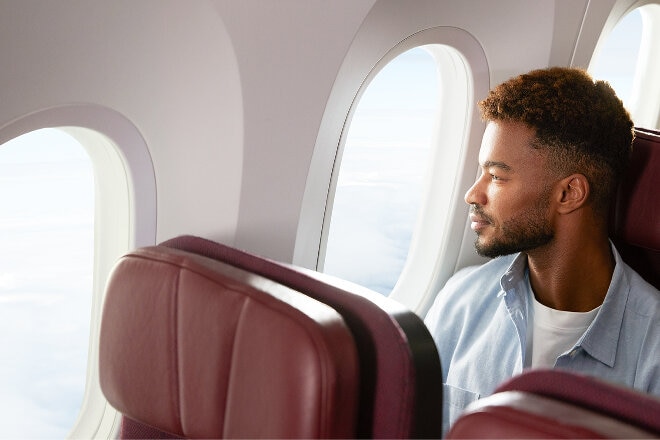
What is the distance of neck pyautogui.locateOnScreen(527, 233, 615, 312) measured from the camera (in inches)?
84.0

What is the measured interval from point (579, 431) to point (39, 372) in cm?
192

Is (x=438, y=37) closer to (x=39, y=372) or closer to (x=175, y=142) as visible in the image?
(x=175, y=142)

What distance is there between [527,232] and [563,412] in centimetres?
125

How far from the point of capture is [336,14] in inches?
79.1

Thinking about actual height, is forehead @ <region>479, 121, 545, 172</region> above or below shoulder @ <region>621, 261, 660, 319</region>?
above

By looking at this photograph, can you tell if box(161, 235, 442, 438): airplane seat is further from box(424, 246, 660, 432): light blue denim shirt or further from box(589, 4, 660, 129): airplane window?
box(589, 4, 660, 129): airplane window

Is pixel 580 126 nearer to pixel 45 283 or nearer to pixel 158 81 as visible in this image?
pixel 158 81

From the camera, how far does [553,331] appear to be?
2.15 metres

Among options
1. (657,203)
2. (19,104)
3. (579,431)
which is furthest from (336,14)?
(579,431)

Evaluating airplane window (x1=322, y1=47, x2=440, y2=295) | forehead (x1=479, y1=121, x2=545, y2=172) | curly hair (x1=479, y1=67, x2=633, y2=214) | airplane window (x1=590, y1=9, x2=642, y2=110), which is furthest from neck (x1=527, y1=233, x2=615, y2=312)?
airplane window (x1=590, y1=9, x2=642, y2=110)

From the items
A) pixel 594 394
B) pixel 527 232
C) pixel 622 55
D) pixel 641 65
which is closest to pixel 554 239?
pixel 527 232

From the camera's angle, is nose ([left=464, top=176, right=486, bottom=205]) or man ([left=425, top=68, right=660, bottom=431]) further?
nose ([left=464, top=176, right=486, bottom=205])

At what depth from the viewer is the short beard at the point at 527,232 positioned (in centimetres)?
215

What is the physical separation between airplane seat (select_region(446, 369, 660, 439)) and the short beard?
1.15 m
